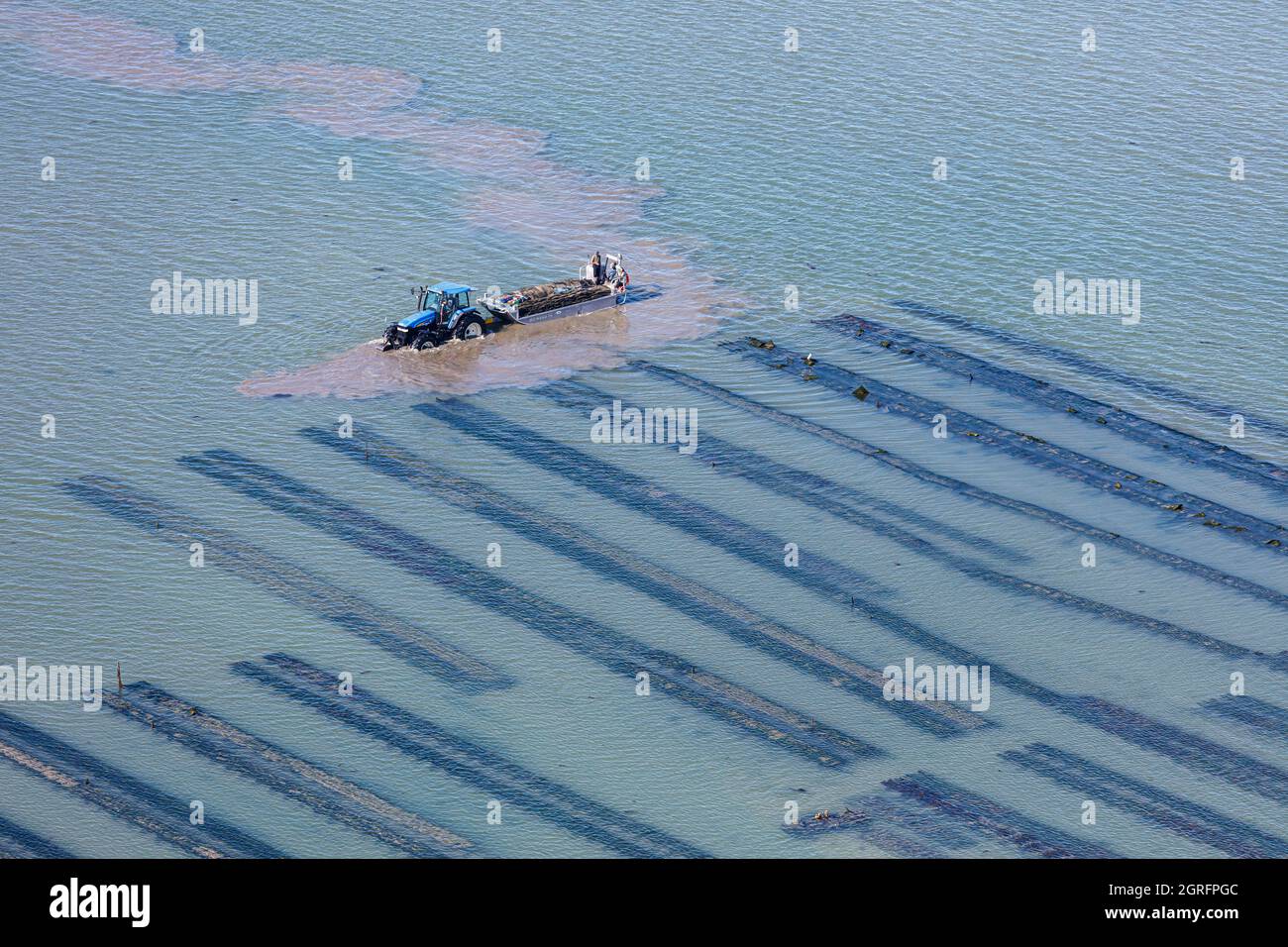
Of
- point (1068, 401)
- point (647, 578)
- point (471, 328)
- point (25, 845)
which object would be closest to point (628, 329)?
point (471, 328)

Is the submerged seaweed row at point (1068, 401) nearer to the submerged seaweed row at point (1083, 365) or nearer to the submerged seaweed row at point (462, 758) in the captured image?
the submerged seaweed row at point (1083, 365)

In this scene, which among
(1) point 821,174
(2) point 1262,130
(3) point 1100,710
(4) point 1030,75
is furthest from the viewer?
(4) point 1030,75

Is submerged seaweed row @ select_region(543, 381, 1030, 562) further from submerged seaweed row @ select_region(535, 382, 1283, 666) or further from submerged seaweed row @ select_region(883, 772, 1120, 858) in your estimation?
submerged seaweed row @ select_region(883, 772, 1120, 858)

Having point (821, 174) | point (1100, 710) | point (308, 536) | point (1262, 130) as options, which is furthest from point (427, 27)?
point (1100, 710)

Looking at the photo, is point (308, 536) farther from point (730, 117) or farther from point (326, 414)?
point (730, 117)

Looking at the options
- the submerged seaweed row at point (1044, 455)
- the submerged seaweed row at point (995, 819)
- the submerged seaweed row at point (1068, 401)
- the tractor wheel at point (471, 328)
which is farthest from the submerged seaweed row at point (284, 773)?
the submerged seaweed row at point (1068, 401)

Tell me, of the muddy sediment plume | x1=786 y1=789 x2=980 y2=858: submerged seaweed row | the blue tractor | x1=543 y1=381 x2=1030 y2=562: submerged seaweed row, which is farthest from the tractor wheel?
x1=786 y1=789 x2=980 y2=858: submerged seaweed row
